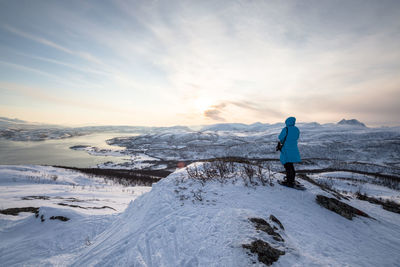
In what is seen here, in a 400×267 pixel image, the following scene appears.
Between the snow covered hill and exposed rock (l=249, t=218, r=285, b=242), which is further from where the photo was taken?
exposed rock (l=249, t=218, r=285, b=242)

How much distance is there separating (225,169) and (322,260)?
5.13 meters

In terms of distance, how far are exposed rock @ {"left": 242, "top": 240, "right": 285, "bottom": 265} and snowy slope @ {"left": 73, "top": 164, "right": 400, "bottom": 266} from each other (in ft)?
0.40

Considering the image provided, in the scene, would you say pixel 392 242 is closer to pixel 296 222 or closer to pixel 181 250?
pixel 296 222

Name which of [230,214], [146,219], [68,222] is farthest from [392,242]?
[68,222]

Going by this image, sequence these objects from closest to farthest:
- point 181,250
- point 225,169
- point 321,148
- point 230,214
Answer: point 181,250, point 230,214, point 225,169, point 321,148

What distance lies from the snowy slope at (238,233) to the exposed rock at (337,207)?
191 mm

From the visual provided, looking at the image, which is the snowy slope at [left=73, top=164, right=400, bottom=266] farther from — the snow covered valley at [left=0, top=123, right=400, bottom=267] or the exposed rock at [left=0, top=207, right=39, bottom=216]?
the exposed rock at [left=0, top=207, right=39, bottom=216]

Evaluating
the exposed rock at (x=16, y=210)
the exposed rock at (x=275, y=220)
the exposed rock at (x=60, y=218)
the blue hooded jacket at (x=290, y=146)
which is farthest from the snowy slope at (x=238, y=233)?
the exposed rock at (x=16, y=210)

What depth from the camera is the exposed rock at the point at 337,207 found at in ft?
17.7

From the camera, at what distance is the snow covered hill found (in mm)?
3346

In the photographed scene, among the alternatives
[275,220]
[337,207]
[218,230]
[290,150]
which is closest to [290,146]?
[290,150]

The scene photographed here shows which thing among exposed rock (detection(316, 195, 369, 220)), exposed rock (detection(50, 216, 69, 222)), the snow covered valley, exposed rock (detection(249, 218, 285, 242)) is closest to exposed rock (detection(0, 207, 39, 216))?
the snow covered valley

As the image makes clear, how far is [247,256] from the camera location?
2.97 meters

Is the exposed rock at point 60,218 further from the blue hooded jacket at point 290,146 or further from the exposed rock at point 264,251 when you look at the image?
the blue hooded jacket at point 290,146
